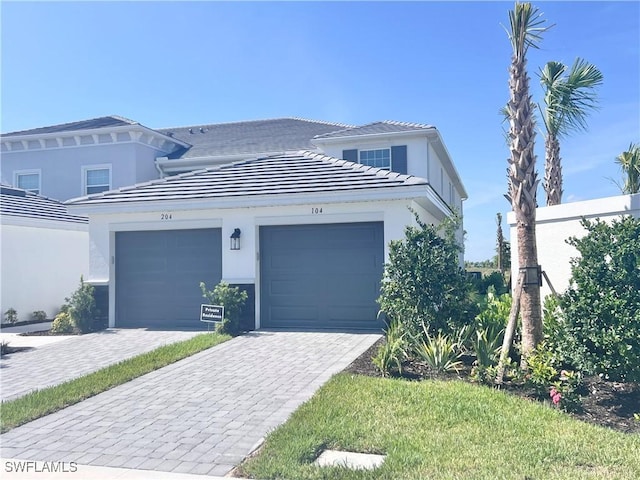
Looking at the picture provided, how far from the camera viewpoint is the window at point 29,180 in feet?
69.0

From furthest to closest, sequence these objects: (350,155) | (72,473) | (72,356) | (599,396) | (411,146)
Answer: (350,155), (411,146), (72,356), (599,396), (72,473)

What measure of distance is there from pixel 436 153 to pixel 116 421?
16595 millimetres

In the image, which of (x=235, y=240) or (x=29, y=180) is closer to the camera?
(x=235, y=240)

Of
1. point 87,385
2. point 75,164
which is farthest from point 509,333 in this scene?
point 75,164

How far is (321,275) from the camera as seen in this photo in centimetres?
1122

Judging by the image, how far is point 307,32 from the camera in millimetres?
10398

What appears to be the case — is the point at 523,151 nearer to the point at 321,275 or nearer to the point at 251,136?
the point at 321,275

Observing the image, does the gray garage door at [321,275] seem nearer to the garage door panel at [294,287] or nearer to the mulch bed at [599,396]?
the garage door panel at [294,287]

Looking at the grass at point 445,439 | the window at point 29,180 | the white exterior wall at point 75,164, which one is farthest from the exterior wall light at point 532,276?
the window at point 29,180

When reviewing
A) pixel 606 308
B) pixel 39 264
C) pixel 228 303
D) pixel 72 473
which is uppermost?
pixel 39 264

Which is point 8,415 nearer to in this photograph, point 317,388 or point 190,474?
point 190,474

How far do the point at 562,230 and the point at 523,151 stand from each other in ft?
6.52

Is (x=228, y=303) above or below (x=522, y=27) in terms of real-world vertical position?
below

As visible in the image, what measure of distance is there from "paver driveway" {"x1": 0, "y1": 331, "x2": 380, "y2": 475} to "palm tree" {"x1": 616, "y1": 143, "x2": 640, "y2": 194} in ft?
26.2
